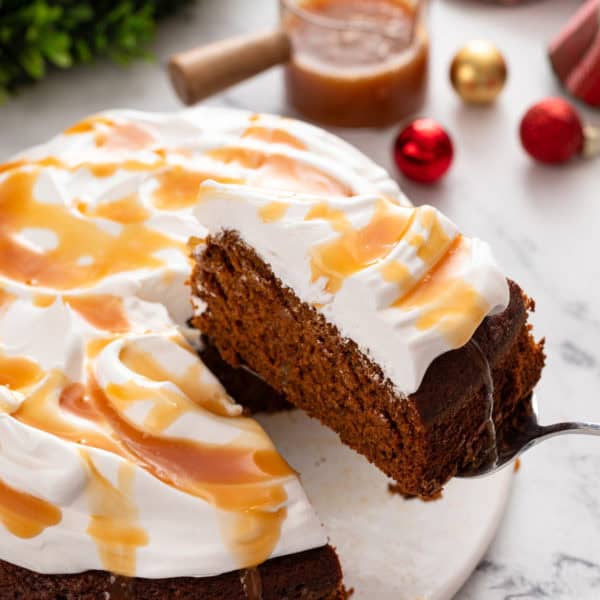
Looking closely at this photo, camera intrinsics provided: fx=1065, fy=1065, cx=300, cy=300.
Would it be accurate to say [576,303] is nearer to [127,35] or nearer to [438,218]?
[438,218]

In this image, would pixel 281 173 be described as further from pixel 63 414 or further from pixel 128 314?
pixel 63 414

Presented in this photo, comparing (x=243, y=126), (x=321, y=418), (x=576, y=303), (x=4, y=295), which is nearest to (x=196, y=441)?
(x=321, y=418)

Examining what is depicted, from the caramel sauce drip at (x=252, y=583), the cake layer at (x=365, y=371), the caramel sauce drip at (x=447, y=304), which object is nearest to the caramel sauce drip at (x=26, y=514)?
the caramel sauce drip at (x=252, y=583)

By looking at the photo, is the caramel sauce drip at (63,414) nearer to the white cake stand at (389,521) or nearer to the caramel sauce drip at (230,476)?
the caramel sauce drip at (230,476)

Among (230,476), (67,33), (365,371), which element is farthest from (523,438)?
(67,33)

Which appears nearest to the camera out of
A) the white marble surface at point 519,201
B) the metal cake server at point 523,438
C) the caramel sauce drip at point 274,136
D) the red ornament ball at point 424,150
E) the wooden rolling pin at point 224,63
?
the metal cake server at point 523,438

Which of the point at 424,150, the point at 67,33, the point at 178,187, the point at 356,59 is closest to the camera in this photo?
the point at 178,187
